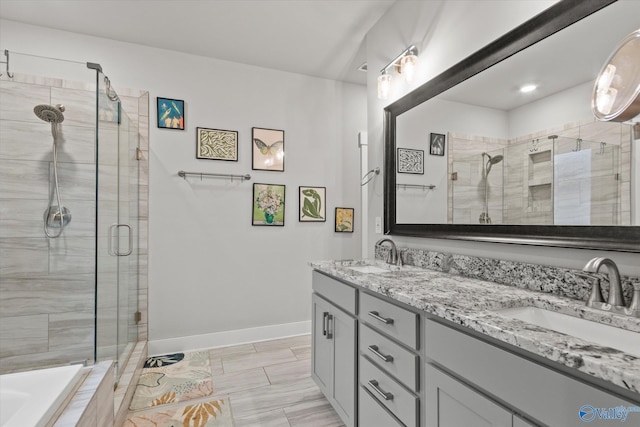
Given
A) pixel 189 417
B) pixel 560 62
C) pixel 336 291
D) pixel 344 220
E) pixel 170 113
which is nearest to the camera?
pixel 560 62

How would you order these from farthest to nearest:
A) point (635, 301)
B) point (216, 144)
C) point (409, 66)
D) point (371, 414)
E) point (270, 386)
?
point (216, 144) < point (270, 386) < point (409, 66) < point (371, 414) < point (635, 301)

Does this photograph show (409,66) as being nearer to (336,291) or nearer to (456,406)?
(336,291)

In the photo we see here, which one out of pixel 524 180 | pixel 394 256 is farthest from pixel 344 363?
pixel 524 180

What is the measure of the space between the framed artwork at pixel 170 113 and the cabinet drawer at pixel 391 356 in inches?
97.6

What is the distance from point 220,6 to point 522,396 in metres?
2.76

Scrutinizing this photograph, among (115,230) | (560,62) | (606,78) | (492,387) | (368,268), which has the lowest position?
(492,387)

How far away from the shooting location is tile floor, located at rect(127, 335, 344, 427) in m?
1.93

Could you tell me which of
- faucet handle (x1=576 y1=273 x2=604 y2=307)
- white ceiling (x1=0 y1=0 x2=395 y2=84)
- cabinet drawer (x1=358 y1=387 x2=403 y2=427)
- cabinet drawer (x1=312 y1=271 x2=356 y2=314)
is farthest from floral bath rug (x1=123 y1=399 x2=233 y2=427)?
white ceiling (x1=0 y1=0 x2=395 y2=84)

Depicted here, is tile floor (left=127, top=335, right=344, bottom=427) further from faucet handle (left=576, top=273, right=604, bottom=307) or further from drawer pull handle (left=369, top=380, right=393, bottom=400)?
faucet handle (left=576, top=273, right=604, bottom=307)

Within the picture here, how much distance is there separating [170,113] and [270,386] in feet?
8.13

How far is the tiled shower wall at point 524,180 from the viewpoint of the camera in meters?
1.06

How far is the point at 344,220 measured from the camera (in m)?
3.54

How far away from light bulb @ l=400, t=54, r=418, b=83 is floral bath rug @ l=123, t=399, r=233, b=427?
8.04ft

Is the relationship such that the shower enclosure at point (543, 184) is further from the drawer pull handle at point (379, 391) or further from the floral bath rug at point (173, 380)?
the floral bath rug at point (173, 380)
